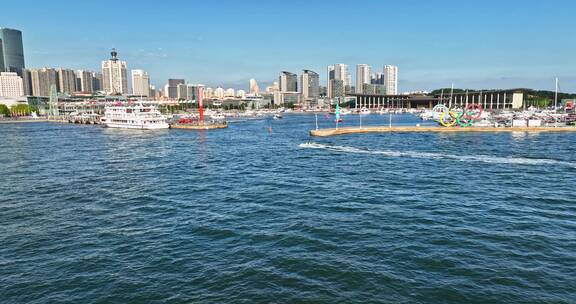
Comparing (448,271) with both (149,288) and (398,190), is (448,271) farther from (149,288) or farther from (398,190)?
(398,190)

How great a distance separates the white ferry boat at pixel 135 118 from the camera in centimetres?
13112

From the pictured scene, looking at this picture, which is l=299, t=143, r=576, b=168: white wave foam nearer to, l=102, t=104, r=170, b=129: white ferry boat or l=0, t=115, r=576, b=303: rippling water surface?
l=0, t=115, r=576, b=303: rippling water surface

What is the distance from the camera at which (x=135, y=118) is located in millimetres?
133750

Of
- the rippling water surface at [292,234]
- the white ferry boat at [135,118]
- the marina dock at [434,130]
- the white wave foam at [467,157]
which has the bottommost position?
the rippling water surface at [292,234]

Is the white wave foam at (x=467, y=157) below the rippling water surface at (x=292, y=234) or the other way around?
the other way around

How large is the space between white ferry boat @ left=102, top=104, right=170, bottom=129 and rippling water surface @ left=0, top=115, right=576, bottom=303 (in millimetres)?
80821

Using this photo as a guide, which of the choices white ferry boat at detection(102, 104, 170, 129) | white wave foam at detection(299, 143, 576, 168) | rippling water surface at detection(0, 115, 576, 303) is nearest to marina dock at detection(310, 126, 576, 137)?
white wave foam at detection(299, 143, 576, 168)

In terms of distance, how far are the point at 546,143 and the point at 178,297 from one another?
77733mm

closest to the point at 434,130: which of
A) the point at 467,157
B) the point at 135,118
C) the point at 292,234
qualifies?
the point at 467,157

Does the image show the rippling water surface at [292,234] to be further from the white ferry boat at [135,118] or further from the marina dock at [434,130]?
the white ferry boat at [135,118]

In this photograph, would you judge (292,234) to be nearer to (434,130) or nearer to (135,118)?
(434,130)

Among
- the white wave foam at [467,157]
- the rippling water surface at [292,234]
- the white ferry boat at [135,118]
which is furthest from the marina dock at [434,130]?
the white ferry boat at [135,118]

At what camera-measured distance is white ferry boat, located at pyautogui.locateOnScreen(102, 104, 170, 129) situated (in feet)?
430

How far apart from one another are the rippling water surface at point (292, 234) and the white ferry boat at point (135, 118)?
8082cm
